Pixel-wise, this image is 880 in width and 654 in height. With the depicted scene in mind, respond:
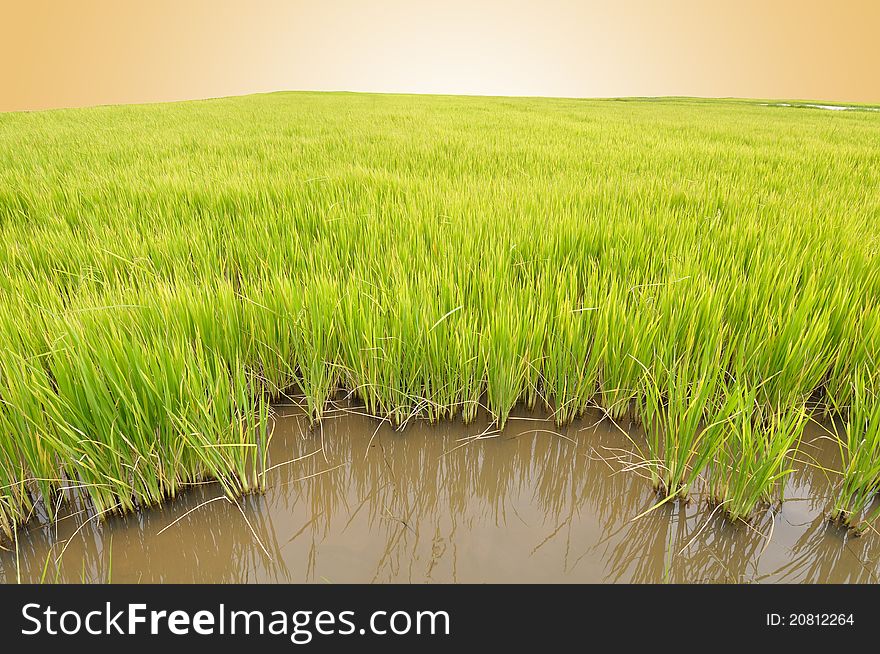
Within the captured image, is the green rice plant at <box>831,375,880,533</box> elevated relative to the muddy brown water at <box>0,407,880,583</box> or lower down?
elevated

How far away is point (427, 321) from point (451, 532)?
524mm

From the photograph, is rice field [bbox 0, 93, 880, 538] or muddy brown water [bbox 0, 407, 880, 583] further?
rice field [bbox 0, 93, 880, 538]

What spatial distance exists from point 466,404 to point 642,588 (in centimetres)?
53

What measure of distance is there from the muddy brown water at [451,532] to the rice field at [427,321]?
0.05 metres

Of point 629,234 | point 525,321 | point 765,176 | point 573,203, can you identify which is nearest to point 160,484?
point 525,321

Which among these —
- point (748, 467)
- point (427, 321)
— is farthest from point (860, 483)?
point (427, 321)

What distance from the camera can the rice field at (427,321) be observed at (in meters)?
0.93

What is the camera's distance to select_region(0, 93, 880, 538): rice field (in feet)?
3.04

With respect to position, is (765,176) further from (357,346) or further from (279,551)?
(279,551)

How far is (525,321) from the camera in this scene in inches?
47.4

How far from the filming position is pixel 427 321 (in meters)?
1.21

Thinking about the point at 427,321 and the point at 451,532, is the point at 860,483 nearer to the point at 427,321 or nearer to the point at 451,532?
the point at 451,532

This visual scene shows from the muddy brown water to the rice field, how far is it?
50mm

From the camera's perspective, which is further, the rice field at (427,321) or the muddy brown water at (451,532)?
the rice field at (427,321)
